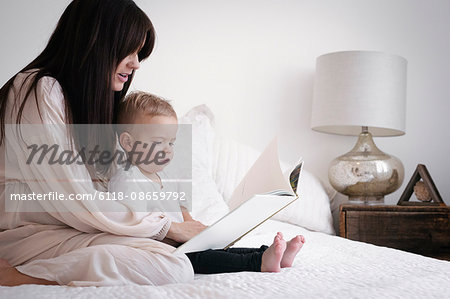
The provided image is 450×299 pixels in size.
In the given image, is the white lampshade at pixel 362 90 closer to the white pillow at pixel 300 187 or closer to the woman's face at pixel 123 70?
the white pillow at pixel 300 187

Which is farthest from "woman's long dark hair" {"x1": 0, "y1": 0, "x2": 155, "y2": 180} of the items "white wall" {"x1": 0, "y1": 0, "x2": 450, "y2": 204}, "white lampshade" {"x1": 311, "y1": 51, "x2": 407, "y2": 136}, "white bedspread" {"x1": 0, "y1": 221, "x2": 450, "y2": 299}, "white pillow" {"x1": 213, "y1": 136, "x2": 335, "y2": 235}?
"white lampshade" {"x1": 311, "y1": 51, "x2": 407, "y2": 136}

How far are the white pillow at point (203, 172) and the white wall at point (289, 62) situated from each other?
0.25m

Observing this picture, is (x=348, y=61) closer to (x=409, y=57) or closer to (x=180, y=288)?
(x=409, y=57)

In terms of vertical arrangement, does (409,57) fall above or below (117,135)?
above

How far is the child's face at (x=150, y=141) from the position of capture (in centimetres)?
123

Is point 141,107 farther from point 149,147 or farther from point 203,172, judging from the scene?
point 203,172

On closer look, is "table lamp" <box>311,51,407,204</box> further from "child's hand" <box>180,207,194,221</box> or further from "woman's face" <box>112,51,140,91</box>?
"woman's face" <box>112,51,140,91</box>

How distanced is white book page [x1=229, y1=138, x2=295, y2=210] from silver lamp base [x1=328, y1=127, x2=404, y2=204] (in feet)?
3.51

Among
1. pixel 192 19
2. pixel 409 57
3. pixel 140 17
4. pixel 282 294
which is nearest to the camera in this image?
pixel 282 294

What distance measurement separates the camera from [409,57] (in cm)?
250

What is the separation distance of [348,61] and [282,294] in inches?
61.3

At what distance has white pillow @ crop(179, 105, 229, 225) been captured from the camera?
169 centimetres

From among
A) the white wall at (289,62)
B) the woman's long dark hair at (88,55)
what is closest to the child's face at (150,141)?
the woman's long dark hair at (88,55)

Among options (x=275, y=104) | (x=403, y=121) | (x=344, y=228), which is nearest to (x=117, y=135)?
(x=344, y=228)
